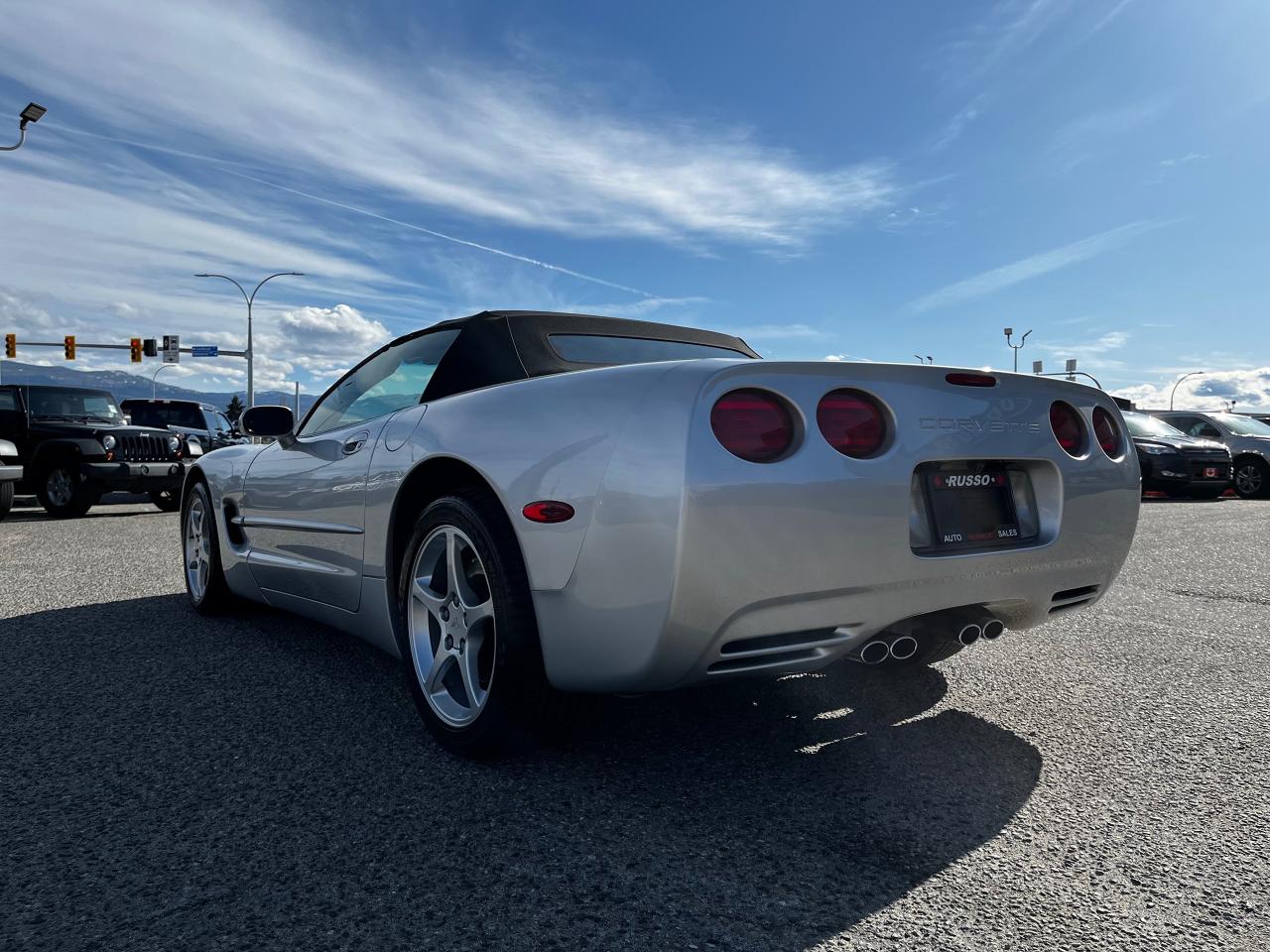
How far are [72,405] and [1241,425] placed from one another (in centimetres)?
1946

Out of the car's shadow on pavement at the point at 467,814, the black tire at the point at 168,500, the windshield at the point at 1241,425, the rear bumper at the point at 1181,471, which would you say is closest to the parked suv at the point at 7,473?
the black tire at the point at 168,500

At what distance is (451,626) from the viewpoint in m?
2.82

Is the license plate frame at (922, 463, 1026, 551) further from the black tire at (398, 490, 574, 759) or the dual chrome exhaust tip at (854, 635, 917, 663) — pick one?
the black tire at (398, 490, 574, 759)

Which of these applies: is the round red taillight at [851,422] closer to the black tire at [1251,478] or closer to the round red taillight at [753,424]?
the round red taillight at [753,424]

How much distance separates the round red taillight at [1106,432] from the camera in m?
3.04

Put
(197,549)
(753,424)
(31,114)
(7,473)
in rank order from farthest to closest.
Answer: (31,114) → (7,473) → (197,549) → (753,424)

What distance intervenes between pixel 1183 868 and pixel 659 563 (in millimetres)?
1323

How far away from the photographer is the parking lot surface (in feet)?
6.11

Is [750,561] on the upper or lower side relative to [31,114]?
lower

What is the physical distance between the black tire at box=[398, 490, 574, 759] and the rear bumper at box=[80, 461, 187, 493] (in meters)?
10.5

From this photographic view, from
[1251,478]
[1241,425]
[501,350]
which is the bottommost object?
[1251,478]

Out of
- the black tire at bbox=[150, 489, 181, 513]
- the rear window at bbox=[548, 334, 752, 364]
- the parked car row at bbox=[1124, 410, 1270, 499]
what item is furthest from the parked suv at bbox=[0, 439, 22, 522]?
the parked car row at bbox=[1124, 410, 1270, 499]

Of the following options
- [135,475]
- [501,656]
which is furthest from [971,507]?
[135,475]

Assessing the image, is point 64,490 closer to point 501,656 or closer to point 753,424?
point 501,656
